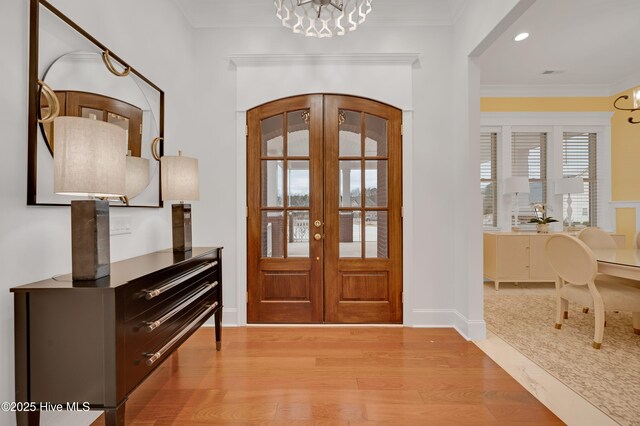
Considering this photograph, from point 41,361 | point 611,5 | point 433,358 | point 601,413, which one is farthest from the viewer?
point 611,5

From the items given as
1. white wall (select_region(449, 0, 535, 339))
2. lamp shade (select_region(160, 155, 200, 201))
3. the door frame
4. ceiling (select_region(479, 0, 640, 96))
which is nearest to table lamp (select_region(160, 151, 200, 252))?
lamp shade (select_region(160, 155, 200, 201))

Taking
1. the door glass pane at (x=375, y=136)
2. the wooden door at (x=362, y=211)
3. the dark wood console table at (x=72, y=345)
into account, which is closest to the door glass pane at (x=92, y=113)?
the dark wood console table at (x=72, y=345)

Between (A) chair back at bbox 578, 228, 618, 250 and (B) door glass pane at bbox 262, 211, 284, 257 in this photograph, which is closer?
(B) door glass pane at bbox 262, 211, 284, 257

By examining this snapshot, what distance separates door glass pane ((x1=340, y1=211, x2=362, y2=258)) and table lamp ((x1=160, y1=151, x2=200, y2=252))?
1.53 m

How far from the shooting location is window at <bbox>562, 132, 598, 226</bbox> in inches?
207

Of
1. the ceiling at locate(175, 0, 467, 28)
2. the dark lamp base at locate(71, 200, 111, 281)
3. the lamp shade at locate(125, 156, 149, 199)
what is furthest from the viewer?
the ceiling at locate(175, 0, 467, 28)

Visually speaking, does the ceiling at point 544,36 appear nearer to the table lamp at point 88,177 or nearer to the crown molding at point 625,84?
→ the crown molding at point 625,84

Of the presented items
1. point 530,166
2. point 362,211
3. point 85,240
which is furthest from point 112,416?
point 530,166

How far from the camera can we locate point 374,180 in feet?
11.0

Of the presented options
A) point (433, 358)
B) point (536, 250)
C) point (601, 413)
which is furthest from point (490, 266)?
point (601, 413)

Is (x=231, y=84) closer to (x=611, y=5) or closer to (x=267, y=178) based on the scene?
(x=267, y=178)

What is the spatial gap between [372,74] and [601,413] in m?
3.24

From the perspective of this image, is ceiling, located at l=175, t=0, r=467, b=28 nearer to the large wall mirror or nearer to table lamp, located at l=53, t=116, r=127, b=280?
the large wall mirror

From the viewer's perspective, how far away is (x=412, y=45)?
3.31m
